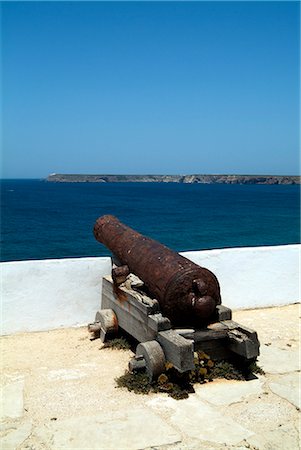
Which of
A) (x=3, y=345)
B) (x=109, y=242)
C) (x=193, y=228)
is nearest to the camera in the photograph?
(x=3, y=345)

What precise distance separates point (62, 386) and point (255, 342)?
190 cm

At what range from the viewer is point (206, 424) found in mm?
3752

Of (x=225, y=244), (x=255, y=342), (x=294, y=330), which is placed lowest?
(x=225, y=244)

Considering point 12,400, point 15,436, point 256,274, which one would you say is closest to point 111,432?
point 15,436

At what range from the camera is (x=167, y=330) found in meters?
4.61

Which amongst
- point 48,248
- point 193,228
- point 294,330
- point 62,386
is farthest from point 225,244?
point 62,386

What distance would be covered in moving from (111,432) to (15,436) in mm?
716

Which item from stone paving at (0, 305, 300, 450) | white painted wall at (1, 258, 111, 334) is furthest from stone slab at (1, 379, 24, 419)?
white painted wall at (1, 258, 111, 334)

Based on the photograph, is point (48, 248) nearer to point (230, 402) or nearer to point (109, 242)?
point (109, 242)

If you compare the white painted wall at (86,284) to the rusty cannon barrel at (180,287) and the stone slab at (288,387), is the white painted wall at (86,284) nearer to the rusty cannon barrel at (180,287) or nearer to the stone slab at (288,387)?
the rusty cannon barrel at (180,287)

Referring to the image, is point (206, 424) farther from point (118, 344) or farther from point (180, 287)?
point (118, 344)

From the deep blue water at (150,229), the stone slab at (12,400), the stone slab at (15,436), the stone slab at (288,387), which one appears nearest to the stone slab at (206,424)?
the stone slab at (288,387)

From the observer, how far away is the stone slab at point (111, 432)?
345 cm

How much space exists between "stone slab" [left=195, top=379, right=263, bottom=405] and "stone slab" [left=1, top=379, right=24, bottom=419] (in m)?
1.58
